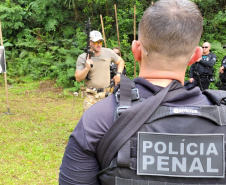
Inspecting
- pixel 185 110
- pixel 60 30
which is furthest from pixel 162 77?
pixel 60 30

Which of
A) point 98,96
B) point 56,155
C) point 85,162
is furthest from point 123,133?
point 56,155

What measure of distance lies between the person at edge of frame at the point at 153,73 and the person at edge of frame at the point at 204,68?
25.4ft

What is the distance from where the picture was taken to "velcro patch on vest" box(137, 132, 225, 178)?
1197 millimetres

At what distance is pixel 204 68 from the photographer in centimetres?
892

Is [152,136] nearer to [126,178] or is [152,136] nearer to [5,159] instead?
[126,178]

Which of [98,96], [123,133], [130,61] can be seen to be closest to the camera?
[123,133]

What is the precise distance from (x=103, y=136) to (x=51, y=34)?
14778 mm

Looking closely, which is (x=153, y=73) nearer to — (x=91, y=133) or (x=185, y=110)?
(x=185, y=110)

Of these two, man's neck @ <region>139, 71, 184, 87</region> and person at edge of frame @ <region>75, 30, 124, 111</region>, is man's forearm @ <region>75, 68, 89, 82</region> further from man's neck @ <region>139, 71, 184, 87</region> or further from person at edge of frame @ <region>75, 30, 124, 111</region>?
man's neck @ <region>139, 71, 184, 87</region>

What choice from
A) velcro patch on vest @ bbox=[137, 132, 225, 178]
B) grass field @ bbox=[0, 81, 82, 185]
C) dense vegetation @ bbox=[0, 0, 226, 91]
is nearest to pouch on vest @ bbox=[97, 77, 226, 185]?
velcro patch on vest @ bbox=[137, 132, 225, 178]

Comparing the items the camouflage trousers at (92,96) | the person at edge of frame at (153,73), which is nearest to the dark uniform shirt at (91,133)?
the person at edge of frame at (153,73)

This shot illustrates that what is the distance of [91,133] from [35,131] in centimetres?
617

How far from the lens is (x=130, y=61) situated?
12.5m

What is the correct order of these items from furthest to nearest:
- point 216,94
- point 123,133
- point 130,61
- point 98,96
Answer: point 130,61, point 98,96, point 216,94, point 123,133
